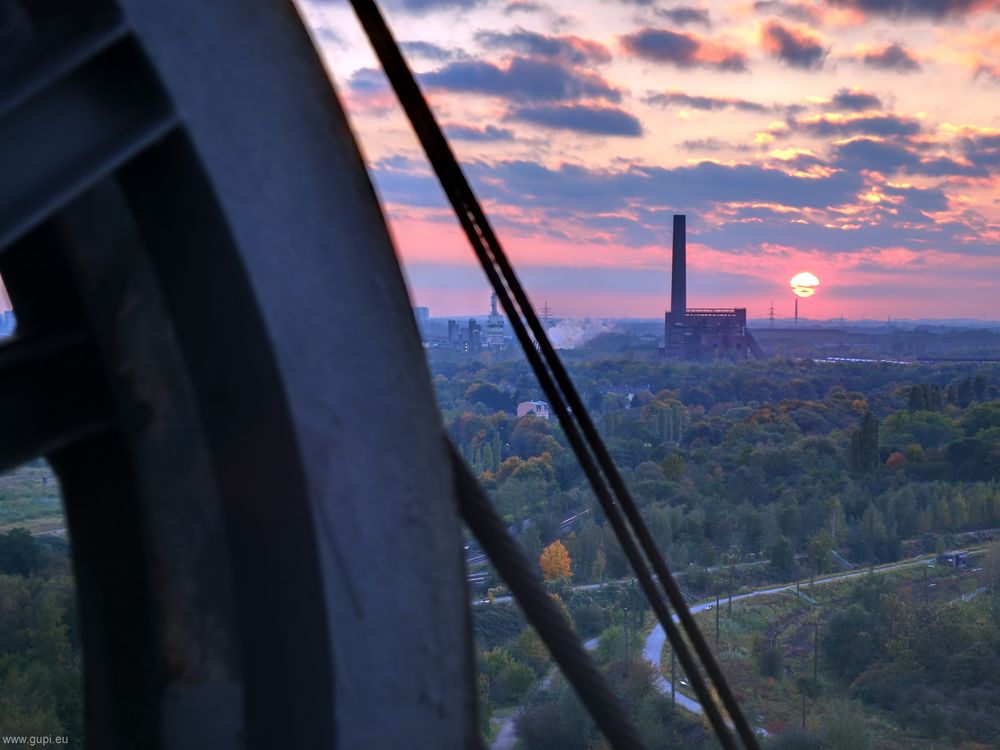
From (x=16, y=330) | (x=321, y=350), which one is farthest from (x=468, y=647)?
(x=16, y=330)

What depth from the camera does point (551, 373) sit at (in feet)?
7.22

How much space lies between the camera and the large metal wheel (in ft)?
4.94

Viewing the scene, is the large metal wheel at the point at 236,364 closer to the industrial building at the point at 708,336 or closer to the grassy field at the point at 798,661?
the grassy field at the point at 798,661

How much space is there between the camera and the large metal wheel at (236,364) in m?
1.51

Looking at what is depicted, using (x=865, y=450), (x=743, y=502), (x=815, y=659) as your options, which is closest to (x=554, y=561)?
(x=743, y=502)

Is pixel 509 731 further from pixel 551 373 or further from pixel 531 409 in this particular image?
pixel 551 373

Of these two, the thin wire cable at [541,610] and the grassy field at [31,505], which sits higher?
the thin wire cable at [541,610]

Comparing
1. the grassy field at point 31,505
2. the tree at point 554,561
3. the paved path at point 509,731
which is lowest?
the paved path at point 509,731

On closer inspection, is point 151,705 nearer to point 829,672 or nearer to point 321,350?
point 321,350

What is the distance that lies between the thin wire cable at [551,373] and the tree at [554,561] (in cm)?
2019

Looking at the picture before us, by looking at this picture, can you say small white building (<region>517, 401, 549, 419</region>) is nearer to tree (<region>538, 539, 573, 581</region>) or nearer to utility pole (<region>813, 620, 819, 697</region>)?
tree (<region>538, 539, 573, 581</region>)

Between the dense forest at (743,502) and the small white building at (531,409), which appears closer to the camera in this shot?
the dense forest at (743,502)

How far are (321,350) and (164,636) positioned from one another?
758mm

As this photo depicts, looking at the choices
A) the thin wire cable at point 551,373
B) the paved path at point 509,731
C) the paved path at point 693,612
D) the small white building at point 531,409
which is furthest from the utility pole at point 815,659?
the thin wire cable at point 551,373
